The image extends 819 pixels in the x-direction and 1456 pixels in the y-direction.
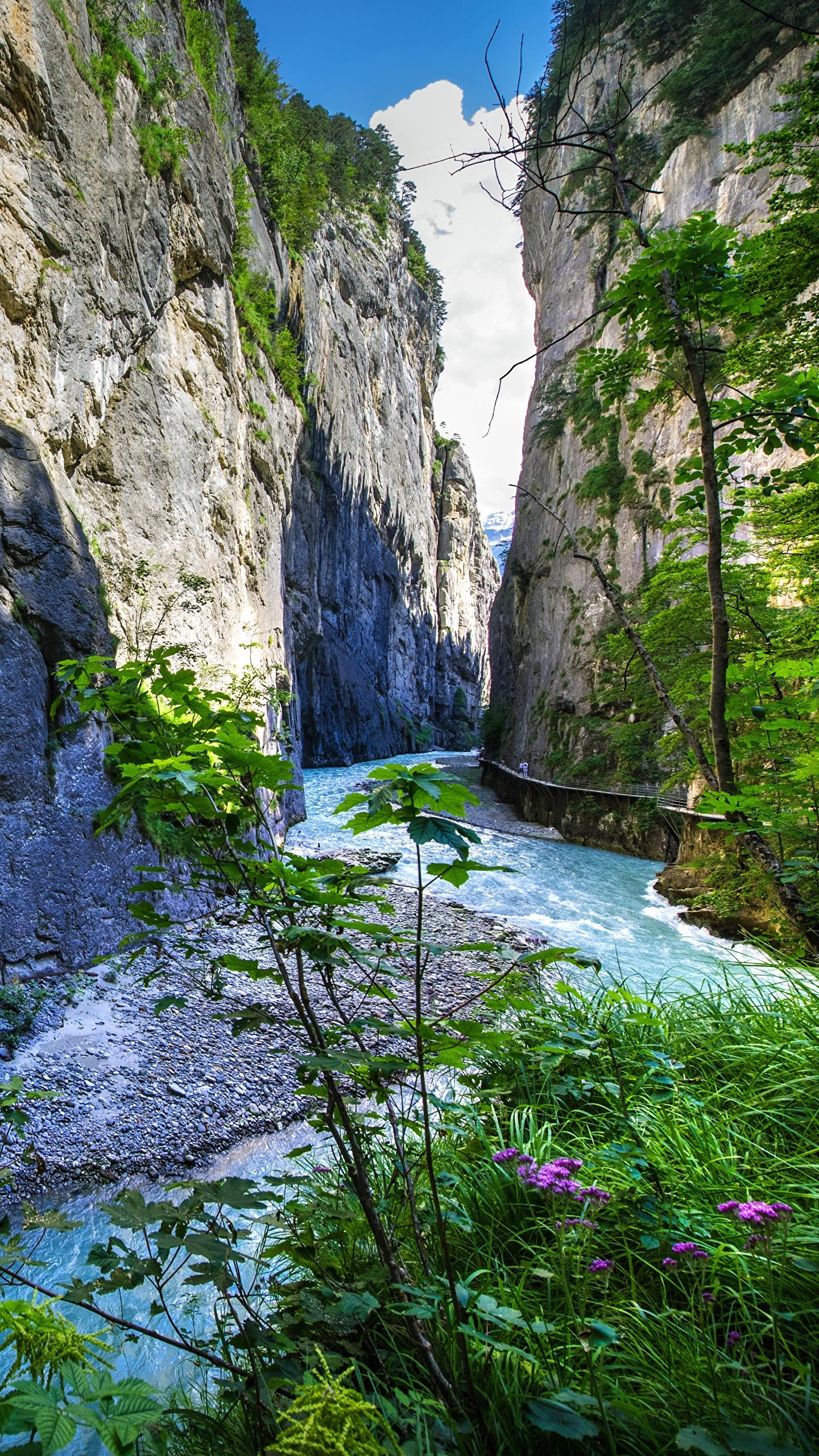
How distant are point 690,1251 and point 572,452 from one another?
2619 cm

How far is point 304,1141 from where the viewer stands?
3.97 m

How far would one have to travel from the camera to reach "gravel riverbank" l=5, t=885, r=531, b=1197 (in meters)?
3.64

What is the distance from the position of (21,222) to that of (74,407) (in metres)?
1.75

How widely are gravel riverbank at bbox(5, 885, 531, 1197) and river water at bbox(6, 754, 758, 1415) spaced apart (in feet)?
0.67

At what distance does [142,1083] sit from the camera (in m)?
4.27

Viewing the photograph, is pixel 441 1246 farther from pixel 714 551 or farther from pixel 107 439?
pixel 107 439

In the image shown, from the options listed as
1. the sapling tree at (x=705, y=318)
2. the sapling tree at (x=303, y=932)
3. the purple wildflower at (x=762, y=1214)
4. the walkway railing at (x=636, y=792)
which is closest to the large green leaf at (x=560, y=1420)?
the sapling tree at (x=303, y=932)

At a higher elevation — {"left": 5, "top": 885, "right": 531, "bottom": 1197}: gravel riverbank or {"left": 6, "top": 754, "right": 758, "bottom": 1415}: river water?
{"left": 5, "top": 885, "right": 531, "bottom": 1197}: gravel riverbank

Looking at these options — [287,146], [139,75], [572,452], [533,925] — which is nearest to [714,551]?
[533,925]

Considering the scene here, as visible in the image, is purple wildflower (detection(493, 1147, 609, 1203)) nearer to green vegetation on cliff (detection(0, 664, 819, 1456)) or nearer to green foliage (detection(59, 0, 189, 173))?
green vegetation on cliff (detection(0, 664, 819, 1456))

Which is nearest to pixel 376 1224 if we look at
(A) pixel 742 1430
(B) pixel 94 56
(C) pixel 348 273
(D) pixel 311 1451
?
(D) pixel 311 1451

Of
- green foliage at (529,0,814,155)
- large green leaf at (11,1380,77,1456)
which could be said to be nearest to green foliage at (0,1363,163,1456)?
large green leaf at (11,1380,77,1456)

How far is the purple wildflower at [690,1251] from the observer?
1.17 metres

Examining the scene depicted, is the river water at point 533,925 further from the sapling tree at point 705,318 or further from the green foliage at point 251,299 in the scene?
the green foliage at point 251,299
